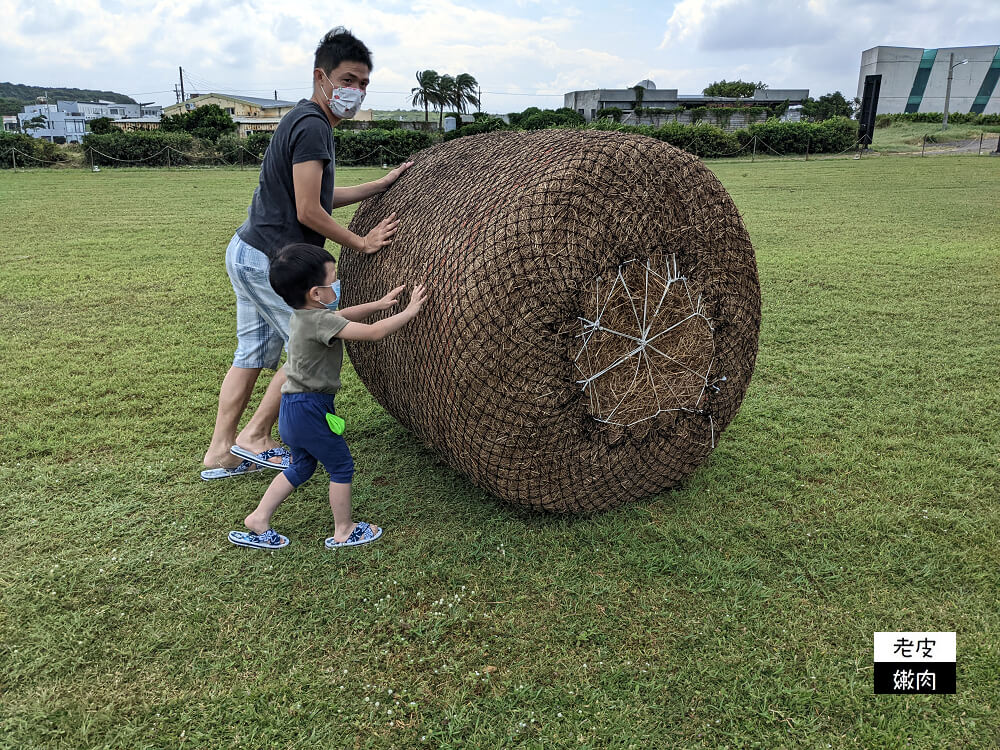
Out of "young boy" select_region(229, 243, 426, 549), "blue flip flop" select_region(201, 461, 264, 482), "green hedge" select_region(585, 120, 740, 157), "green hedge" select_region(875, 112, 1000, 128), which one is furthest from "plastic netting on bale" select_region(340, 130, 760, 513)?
"green hedge" select_region(875, 112, 1000, 128)

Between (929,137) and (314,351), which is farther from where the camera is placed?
(929,137)

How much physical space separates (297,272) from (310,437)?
796 millimetres

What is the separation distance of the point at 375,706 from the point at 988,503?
134 inches

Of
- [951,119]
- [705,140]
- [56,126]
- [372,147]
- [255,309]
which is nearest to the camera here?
[255,309]

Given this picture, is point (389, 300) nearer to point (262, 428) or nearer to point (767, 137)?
point (262, 428)

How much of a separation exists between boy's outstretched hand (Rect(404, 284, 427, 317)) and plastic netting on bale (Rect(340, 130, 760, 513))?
0.04 metres

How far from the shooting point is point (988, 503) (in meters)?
3.80

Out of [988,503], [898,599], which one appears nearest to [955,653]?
[898,599]

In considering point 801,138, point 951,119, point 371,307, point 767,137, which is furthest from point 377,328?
point 951,119

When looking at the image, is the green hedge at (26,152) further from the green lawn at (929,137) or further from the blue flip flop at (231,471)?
the green lawn at (929,137)

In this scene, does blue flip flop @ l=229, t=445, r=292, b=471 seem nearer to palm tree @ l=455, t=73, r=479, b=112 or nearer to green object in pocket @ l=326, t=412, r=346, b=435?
green object in pocket @ l=326, t=412, r=346, b=435

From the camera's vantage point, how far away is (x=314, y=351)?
332cm

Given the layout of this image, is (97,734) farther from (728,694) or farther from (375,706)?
(728,694)

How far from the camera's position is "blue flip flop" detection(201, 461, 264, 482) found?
4.15 meters
